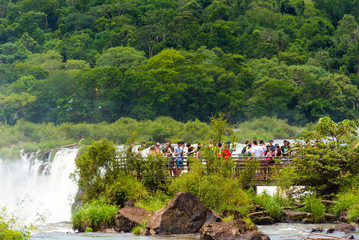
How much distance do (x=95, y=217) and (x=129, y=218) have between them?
1.55 metres

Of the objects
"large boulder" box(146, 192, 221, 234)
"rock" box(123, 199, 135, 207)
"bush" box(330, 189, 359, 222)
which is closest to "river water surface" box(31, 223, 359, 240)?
"large boulder" box(146, 192, 221, 234)

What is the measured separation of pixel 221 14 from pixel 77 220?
92176 mm

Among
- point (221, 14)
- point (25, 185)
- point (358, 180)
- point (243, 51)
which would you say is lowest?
point (25, 185)

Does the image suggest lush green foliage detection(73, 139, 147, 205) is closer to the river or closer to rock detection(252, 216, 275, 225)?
the river

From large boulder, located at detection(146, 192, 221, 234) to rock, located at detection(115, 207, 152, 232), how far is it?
1164mm

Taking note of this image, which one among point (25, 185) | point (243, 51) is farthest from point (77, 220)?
point (243, 51)

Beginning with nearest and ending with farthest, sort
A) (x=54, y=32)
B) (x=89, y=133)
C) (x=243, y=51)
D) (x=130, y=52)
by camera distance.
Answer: (x=89, y=133), (x=130, y=52), (x=243, y=51), (x=54, y=32)

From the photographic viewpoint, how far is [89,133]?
Result: 63.9m

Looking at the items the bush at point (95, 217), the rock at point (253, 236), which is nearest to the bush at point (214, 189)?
the bush at point (95, 217)

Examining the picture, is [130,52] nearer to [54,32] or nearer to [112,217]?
[54,32]

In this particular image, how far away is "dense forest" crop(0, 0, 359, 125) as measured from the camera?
242 ft

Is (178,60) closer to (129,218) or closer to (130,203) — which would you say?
(130,203)

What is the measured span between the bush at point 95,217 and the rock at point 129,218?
0.59 meters

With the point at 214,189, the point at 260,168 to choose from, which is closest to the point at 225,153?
the point at 214,189
